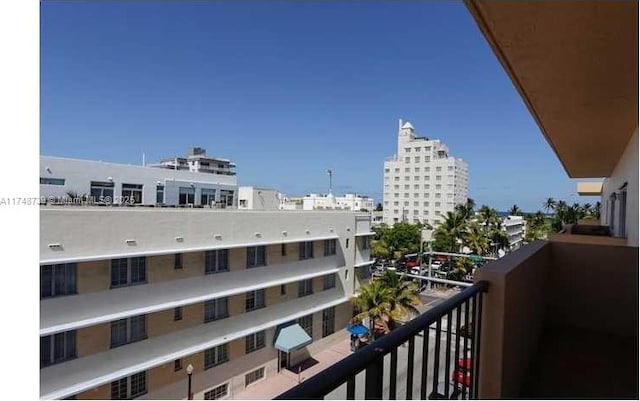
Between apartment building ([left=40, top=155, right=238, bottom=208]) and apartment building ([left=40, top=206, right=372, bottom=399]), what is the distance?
716 cm

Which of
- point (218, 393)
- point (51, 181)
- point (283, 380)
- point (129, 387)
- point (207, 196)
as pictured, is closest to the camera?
point (129, 387)

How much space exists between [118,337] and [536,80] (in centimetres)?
1041

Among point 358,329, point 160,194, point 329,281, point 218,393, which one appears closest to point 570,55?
point 218,393

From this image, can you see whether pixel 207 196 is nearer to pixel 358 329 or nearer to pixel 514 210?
pixel 358 329

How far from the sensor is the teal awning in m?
12.7

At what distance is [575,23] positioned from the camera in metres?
1.71

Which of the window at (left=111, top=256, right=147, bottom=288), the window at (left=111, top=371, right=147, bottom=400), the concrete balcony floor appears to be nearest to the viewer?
the concrete balcony floor

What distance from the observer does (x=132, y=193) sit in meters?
21.2

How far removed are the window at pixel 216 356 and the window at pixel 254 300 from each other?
4.54ft

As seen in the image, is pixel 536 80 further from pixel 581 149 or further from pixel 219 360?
pixel 219 360

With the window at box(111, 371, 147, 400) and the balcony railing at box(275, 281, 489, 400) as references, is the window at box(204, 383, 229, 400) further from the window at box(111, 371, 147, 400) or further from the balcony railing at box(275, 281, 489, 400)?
the balcony railing at box(275, 281, 489, 400)

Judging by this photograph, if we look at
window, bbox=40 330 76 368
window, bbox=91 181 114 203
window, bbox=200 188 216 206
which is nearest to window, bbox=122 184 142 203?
window, bbox=91 181 114 203

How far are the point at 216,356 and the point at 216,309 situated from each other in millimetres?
1579

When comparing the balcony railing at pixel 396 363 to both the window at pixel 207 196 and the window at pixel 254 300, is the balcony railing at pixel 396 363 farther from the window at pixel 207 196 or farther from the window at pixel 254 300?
the window at pixel 207 196
